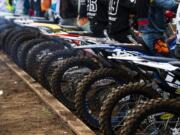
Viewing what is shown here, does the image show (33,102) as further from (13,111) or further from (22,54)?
(22,54)

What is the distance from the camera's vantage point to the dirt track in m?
5.94

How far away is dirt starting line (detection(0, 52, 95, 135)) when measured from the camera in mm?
5762

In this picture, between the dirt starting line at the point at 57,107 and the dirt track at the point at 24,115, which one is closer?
the dirt starting line at the point at 57,107

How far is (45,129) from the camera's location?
599 centimetres

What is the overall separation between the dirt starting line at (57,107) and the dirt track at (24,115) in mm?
64

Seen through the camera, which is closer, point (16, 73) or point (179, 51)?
point (179, 51)

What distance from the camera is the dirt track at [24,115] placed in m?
5.94

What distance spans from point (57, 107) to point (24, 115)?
421 mm

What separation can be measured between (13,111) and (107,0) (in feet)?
6.09

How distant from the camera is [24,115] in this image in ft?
21.8

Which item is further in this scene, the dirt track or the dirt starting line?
the dirt track

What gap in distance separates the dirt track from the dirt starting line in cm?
6

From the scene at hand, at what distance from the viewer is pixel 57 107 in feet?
21.9

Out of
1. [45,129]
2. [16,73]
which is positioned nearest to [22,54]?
[16,73]
